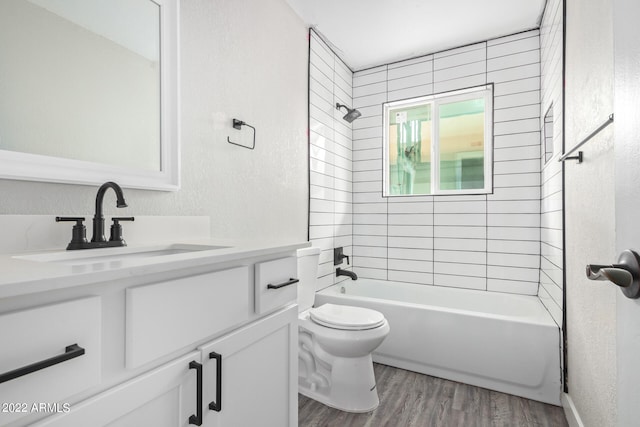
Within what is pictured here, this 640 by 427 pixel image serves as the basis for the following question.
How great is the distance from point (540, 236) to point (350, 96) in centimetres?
201

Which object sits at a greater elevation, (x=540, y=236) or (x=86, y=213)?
(x=86, y=213)

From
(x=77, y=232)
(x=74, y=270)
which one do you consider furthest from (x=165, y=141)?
(x=74, y=270)

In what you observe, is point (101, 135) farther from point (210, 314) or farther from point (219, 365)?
point (219, 365)

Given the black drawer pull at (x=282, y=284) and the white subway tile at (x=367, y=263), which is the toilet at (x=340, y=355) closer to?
the black drawer pull at (x=282, y=284)

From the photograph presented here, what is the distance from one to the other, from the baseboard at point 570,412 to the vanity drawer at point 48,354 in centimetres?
185

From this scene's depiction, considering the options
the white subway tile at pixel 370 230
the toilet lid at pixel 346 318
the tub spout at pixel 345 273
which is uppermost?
the white subway tile at pixel 370 230

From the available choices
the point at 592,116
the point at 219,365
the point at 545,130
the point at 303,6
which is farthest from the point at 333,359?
the point at 303,6

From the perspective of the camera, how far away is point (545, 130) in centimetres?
229

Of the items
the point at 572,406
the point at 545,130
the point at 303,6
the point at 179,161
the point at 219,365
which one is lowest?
the point at 572,406

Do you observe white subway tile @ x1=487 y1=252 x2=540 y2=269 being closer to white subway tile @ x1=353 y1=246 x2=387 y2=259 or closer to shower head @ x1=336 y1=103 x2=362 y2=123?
white subway tile @ x1=353 y1=246 x2=387 y2=259

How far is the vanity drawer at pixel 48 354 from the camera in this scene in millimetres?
466

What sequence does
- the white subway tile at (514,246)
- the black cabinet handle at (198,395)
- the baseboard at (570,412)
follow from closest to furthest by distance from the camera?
1. the black cabinet handle at (198,395)
2. the baseboard at (570,412)
3. the white subway tile at (514,246)

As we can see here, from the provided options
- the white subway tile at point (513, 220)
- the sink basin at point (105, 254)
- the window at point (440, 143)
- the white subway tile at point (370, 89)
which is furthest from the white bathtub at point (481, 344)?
the white subway tile at point (370, 89)

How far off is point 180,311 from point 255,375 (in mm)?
365
